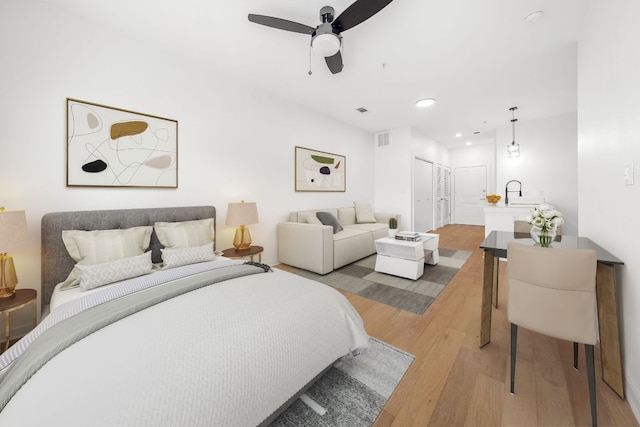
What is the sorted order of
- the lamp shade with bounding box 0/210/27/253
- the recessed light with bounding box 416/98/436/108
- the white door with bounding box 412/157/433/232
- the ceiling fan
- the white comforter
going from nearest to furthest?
1. the white comforter
2. the lamp shade with bounding box 0/210/27/253
3. the ceiling fan
4. the recessed light with bounding box 416/98/436/108
5. the white door with bounding box 412/157/433/232

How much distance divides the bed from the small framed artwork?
2.59 meters

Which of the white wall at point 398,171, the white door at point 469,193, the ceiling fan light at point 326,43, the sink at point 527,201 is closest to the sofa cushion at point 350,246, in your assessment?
the white wall at point 398,171

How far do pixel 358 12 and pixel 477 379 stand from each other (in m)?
2.59

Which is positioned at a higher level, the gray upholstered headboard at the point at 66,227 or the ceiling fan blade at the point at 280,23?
the ceiling fan blade at the point at 280,23

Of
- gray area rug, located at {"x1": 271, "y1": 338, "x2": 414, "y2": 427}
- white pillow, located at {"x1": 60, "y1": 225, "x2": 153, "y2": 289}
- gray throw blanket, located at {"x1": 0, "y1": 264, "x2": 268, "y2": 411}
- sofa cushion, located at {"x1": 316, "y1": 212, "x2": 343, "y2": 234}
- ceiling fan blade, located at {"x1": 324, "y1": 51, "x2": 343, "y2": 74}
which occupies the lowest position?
gray area rug, located at {"x1": 271, "y1": 338, "x2": 414, "y2": 427}

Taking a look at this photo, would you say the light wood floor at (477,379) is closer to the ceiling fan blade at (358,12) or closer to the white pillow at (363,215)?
the ceiling fan blade at (358,12)

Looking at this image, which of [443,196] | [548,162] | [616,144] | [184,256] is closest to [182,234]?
[184,256]

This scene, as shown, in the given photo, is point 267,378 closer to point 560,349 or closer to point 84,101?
point 560,349

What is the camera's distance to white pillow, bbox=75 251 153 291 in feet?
5.34

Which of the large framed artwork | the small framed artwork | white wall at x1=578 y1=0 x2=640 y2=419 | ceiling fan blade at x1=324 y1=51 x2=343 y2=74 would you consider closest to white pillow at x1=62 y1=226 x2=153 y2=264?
the large framed artwork

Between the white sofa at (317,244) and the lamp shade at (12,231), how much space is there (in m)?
2.49

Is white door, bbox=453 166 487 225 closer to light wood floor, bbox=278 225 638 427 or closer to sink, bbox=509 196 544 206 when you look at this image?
sink, bbox=509 196 544 206

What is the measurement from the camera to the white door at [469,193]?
7.38 metres

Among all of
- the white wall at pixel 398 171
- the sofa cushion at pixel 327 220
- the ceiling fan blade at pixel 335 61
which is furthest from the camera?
the white wall at pixel 398 171
